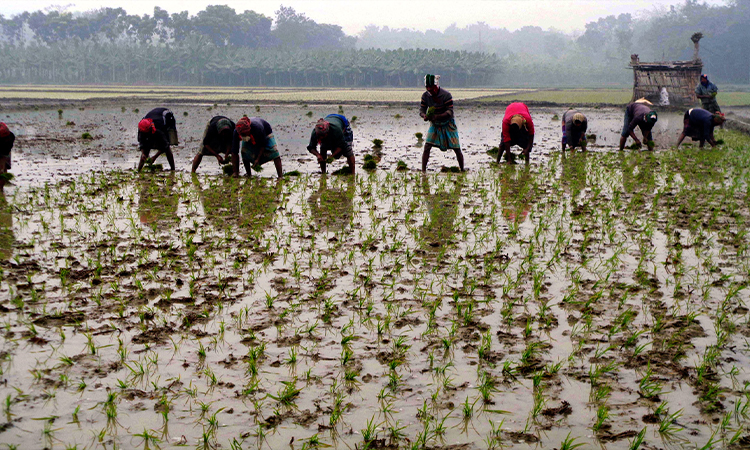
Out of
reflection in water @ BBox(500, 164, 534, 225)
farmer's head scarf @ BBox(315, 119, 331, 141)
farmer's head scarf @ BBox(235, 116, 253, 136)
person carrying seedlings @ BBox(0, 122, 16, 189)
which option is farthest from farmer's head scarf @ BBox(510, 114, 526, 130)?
person carrying seedlings @ BBox(0, 122, 16, 189)

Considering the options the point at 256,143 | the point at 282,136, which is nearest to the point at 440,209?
the point at 256,143

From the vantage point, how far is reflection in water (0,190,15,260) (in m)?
6.37

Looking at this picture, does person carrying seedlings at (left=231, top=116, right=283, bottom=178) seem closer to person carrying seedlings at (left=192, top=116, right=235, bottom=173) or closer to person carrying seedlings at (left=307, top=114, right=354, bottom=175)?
person carrying seedlings at (left=192, top=116, right=235, bottom=173)

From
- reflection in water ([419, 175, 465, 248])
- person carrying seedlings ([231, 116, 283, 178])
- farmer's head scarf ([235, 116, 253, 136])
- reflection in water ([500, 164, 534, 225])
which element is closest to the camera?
reflection in water ([419, 175, 465, 248])

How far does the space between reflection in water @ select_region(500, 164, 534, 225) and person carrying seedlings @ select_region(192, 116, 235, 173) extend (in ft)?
14.7

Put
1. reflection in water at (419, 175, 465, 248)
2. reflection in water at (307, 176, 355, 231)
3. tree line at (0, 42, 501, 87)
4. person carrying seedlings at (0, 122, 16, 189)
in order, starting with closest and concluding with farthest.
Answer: reflection in water at (419, 175, 465, 248), reflection in water at (307, 176, 355, 231), person carrying seedlings at (0, 122, 16, 189), tree line at (0, 42, 501, 87)

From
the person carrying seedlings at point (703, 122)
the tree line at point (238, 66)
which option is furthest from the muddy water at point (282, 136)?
the tree line at point (238, 66)

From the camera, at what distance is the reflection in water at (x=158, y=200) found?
794 cm

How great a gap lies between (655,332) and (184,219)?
5482 millimetres

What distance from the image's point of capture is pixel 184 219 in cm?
800

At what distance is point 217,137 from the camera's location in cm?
1123

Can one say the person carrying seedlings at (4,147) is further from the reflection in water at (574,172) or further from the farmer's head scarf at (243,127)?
the reflection in water at (574,172)

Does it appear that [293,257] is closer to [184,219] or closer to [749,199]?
[184,219]

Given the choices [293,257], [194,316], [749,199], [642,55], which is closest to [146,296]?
[194,316]
